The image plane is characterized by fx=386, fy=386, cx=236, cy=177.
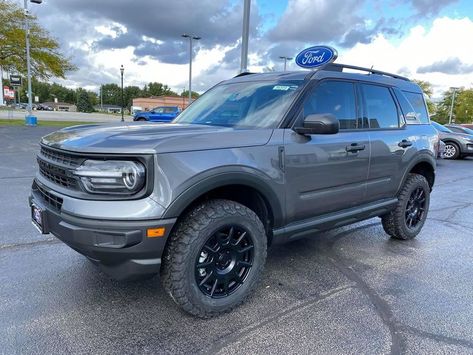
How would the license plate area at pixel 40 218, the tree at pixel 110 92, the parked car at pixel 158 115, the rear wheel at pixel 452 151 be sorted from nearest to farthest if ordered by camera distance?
the license plate area at pixel 40 218
the rear wheel at pixel 452 151
the parked car at pixel 158 115
the tree at pixel 110 92

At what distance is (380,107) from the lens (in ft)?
14.1

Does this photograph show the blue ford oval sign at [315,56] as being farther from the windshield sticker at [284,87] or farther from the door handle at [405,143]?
the windshield sticker at [284,87]

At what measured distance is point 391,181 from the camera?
435cm

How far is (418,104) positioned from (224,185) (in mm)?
3412

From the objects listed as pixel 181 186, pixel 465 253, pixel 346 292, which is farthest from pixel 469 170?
pixel 181 186

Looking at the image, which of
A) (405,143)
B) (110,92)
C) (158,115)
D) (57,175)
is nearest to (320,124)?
(405,143)

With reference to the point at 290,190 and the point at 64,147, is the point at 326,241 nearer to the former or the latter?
the point at 290,190

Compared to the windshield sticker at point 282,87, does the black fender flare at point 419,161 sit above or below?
below

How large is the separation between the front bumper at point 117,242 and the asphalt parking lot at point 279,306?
500mm


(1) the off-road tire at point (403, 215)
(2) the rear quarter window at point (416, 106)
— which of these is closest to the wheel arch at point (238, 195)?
(1) the off-road tire at point (403, 215)

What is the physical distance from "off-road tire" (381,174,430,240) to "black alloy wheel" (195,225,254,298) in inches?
95.6

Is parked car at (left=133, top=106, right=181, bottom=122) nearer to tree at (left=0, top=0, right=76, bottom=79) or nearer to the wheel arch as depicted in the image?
tree at (left=0, top=0, right=76, bottom=79)

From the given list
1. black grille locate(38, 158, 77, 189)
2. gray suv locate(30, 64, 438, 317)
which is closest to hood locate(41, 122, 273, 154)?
gray suv locate(30, 64, 438, 317)

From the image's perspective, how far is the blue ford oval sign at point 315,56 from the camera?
5562 mm
